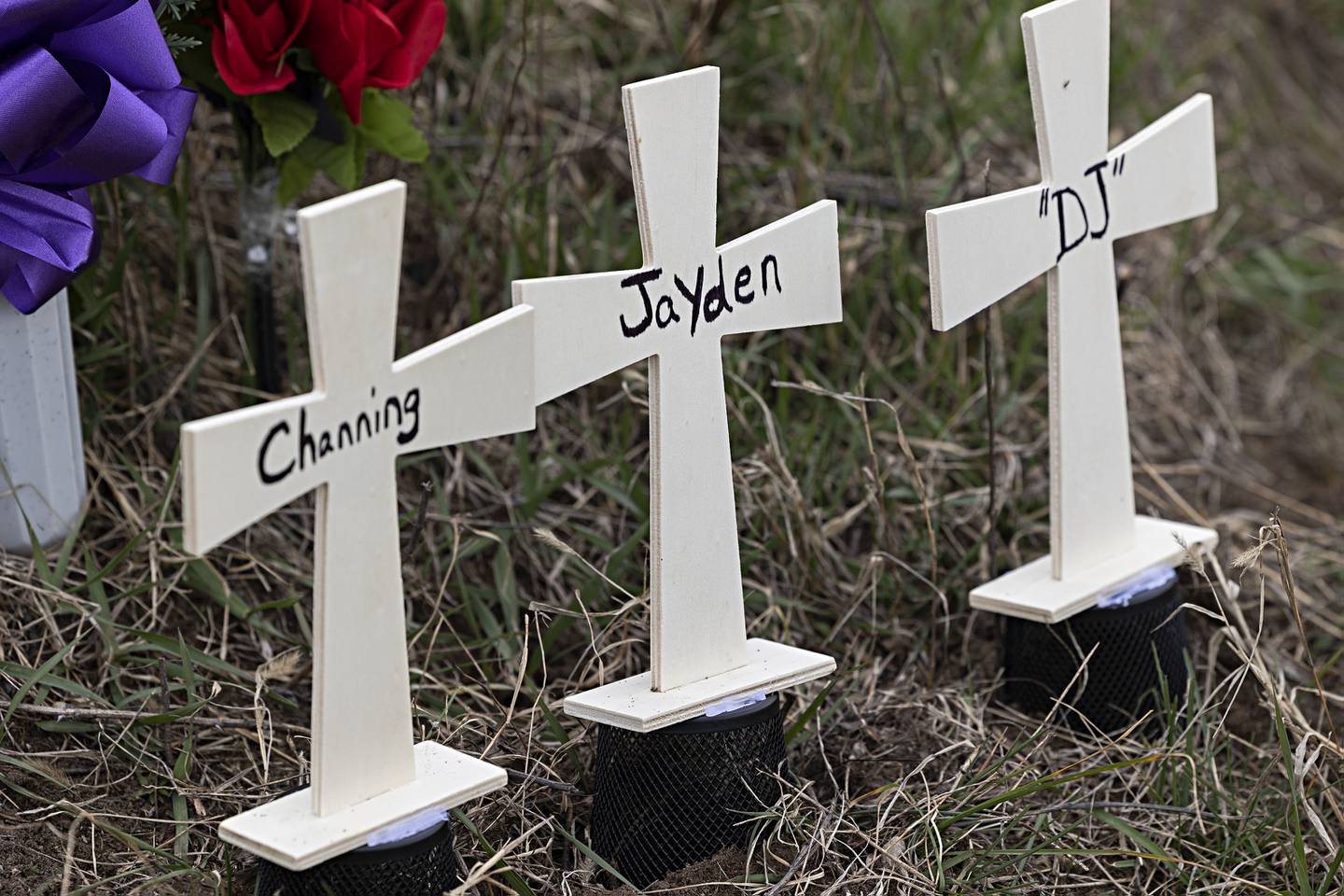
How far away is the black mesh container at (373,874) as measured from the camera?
136 cm

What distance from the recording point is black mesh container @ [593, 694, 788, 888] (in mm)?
1573

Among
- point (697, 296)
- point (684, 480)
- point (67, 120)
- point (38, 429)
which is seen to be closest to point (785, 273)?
point (697, 296)

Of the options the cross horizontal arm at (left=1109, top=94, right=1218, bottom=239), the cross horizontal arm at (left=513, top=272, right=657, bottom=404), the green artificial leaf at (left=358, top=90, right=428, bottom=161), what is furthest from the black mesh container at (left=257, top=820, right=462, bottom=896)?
the cross horizontal arm at (left=1109, top=94, right=1218, bottom=239)

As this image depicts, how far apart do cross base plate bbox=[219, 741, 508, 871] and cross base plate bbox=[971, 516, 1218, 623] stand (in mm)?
726

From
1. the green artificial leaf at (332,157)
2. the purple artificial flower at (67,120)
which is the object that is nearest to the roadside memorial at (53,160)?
the purple artificial flower at (67,120)

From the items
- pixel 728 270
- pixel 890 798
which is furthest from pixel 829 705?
pixel 728 270

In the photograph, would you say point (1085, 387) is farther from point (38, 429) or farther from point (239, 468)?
point (38, 429)

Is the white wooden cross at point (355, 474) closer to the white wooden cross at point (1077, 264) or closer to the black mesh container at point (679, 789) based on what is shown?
the black mesh container at point (679, 789)

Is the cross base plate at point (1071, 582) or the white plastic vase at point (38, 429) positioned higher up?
the white plastic vase at point (38, 429)

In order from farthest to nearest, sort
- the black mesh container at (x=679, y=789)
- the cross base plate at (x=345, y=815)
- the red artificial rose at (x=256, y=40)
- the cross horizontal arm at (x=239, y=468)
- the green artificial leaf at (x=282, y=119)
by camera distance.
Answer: the green artificial leaf at (x=282, y=119) < the red artificial rose at (x=256, y=40) < the black mesh container at (x=679, y=789) < the cross base plate at (x=345, y=815) < the cross horizontal arm at (x=239, y=468)

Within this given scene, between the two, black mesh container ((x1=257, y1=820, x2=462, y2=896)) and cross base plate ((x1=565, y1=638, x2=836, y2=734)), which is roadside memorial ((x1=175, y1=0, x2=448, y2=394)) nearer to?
cross base plate ((x1=565, y1=638, x2=836, y2=734))

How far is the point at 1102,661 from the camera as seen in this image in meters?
1.91

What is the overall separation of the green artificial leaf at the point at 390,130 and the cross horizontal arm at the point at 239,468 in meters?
0.73

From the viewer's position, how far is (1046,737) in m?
1.76
